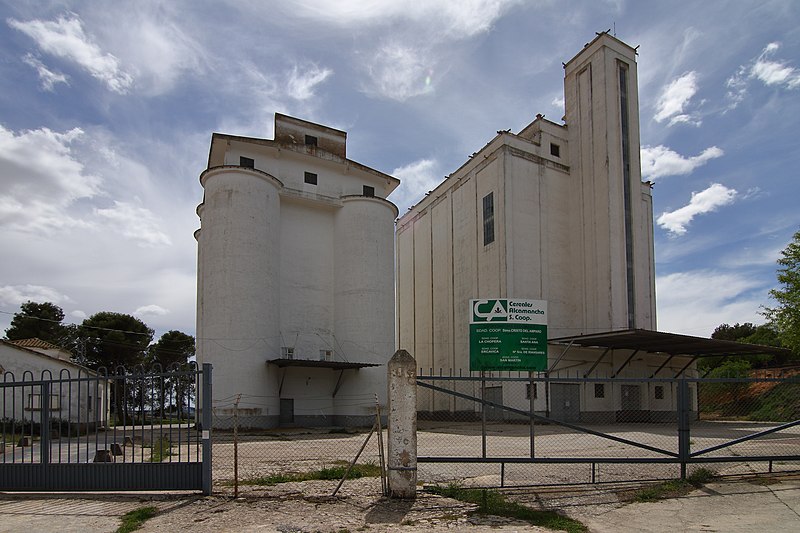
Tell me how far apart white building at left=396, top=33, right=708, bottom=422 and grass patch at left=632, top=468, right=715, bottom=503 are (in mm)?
23209

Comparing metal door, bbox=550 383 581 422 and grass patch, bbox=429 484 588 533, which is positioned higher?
grass patch, bbox=429 484 588 533

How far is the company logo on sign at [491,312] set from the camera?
485 inches

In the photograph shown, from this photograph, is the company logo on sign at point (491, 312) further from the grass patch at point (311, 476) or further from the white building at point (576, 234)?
the white building at point (576, 234)

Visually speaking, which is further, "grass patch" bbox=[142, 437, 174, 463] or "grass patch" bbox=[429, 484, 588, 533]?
"grass patch" bbox=[142, 437, 174, 463]

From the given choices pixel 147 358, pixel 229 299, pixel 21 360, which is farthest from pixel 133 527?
pixel 147 358

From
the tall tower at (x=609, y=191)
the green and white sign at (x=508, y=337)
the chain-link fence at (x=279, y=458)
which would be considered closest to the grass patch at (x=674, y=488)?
the green and white sign at (x=508, y=337)

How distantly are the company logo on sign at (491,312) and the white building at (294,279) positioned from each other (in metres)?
19.7

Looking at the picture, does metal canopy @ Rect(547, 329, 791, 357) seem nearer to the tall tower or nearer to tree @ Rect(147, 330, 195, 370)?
the tall tower

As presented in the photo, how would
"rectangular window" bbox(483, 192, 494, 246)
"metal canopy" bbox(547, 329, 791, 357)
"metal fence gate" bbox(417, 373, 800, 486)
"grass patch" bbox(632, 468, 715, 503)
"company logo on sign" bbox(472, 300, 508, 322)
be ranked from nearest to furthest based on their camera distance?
"grass patch" bbox(632, 468, 715, 503) → "metal fence gate" bbox(417, 373, 800, 486) → "company logo on sign" bbox(472, 300, 508, 322) → "metal canopy" bbox(547, 329, 791, 357) → "rectangular window" bbox(483, 192, 494, 246)

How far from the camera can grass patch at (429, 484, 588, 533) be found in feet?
26.2

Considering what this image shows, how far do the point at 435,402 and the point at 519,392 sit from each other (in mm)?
9989

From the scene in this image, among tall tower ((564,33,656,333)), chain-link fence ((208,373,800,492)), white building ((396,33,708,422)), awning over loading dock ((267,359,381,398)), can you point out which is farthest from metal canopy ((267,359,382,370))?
tall tower ((564,33,656,333))

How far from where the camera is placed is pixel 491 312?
12.4m

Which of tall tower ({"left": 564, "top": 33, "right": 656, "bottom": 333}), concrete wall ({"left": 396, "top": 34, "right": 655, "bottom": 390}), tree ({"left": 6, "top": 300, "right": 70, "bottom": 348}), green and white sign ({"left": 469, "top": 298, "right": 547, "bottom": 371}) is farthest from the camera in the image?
tree ({"left": 6, "top": 300, "right": 70, "bottom": 348})
